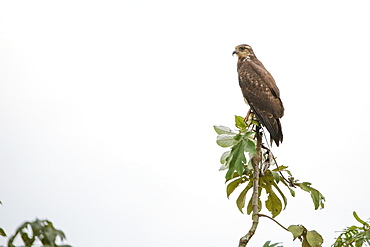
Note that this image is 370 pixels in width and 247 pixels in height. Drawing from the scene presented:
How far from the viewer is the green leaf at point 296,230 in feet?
17.0

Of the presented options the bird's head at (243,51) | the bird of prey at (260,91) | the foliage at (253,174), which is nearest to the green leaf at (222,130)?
the foliage at (253,174)

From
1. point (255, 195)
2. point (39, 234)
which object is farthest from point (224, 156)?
point (39, 234)

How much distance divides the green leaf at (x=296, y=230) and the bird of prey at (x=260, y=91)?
2491 mm

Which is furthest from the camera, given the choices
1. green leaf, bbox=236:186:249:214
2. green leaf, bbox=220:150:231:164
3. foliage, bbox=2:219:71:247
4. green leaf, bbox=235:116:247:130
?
green leaf, bbox=236:186:249:214

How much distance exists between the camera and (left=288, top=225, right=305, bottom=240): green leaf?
519 centimetres

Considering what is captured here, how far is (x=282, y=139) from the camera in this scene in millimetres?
7867

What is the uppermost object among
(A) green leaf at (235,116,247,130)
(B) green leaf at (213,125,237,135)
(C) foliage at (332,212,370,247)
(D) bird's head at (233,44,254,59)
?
(D) bird's head at (233,44,254,59)

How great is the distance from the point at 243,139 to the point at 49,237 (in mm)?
3073

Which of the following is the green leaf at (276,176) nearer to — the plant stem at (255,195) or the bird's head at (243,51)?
the plant stem at (255,195)

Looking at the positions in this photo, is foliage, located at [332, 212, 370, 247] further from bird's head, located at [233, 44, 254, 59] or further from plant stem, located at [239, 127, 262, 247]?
bird's head, located at [233, 44, 254, 59]

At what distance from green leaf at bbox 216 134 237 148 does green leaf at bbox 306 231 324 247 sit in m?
1.05

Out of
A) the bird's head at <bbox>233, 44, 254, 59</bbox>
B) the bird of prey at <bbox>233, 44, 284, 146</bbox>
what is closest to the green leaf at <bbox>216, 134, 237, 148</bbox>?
the bird of prey at <bbox>233, 44, 284, 146</bbox>

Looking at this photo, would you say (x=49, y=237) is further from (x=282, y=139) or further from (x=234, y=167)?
(x=282, y=139)

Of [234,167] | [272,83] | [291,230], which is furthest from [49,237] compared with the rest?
[272,83]
